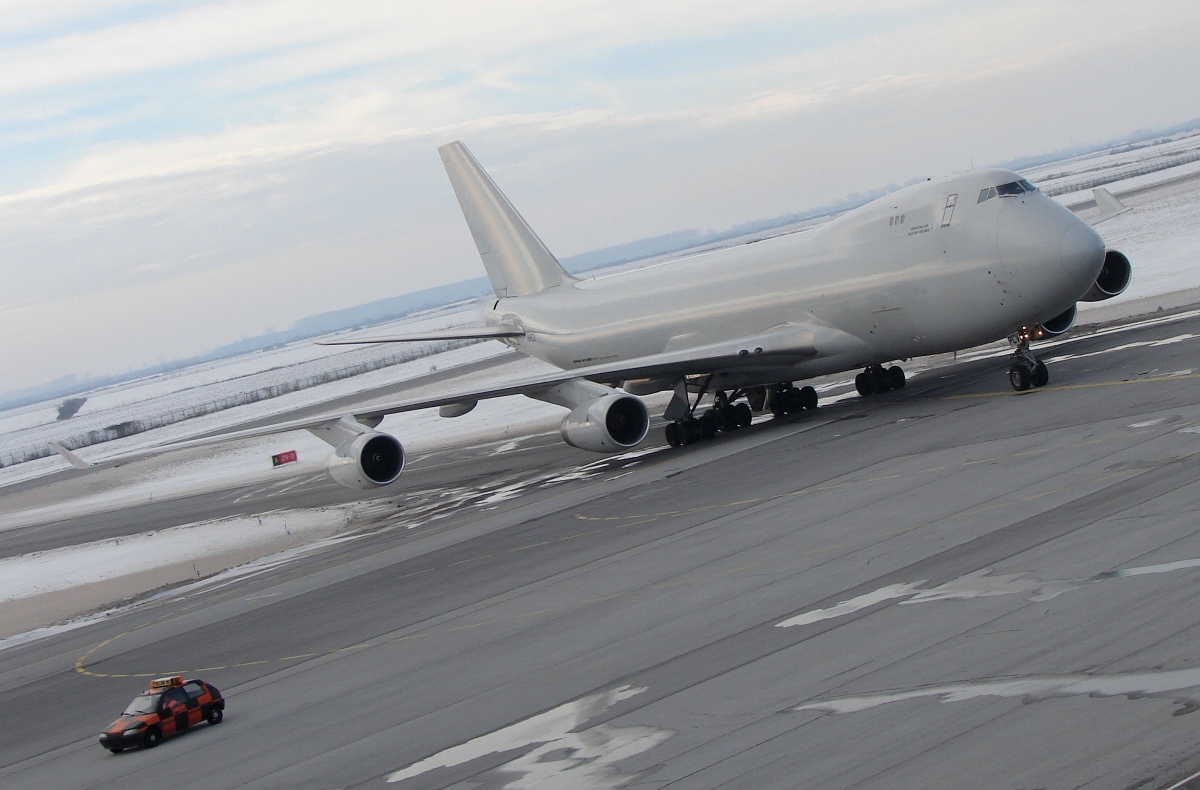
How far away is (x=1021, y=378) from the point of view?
80.7 feet

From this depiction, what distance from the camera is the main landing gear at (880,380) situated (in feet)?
97.0

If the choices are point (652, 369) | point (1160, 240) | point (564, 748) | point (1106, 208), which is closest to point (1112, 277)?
point (1106, 208)

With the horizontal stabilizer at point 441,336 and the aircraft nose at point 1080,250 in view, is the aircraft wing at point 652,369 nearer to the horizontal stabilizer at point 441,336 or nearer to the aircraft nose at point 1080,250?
the aircraft nose at point 1080,250

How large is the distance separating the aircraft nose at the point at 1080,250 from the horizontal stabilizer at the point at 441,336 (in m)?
18.7

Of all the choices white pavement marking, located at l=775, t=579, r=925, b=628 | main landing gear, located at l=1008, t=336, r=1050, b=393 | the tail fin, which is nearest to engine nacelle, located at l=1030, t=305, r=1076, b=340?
main landing gear, located at l=1008, t=336, r=1050, b=393

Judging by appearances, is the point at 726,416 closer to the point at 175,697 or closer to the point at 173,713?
the point at 175,697

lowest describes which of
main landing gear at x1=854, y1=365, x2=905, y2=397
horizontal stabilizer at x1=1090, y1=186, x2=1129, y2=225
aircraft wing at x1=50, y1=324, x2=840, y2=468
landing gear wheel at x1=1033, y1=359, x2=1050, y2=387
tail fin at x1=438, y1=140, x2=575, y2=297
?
landing gear wheel at x1=1033, y1=359, x2=1050, y2=387

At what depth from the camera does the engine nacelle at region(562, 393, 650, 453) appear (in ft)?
88.8

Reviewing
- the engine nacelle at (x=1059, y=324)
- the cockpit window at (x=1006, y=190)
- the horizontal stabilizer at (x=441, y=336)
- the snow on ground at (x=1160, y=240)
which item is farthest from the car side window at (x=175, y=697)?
the snow on ground at (x=1160, y=240)

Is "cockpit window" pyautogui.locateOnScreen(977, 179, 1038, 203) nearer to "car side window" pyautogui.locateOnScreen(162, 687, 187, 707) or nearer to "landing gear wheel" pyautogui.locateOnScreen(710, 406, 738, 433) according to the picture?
"landing gear wheel" pyautogui.locateOnScreen(710, 406, 738, 433)

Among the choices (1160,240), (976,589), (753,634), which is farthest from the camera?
(1160,240)

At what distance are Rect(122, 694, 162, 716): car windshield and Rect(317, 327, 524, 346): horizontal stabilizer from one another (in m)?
21.4

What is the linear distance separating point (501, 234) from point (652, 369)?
13.1 meters

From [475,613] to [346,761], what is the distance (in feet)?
18.3
